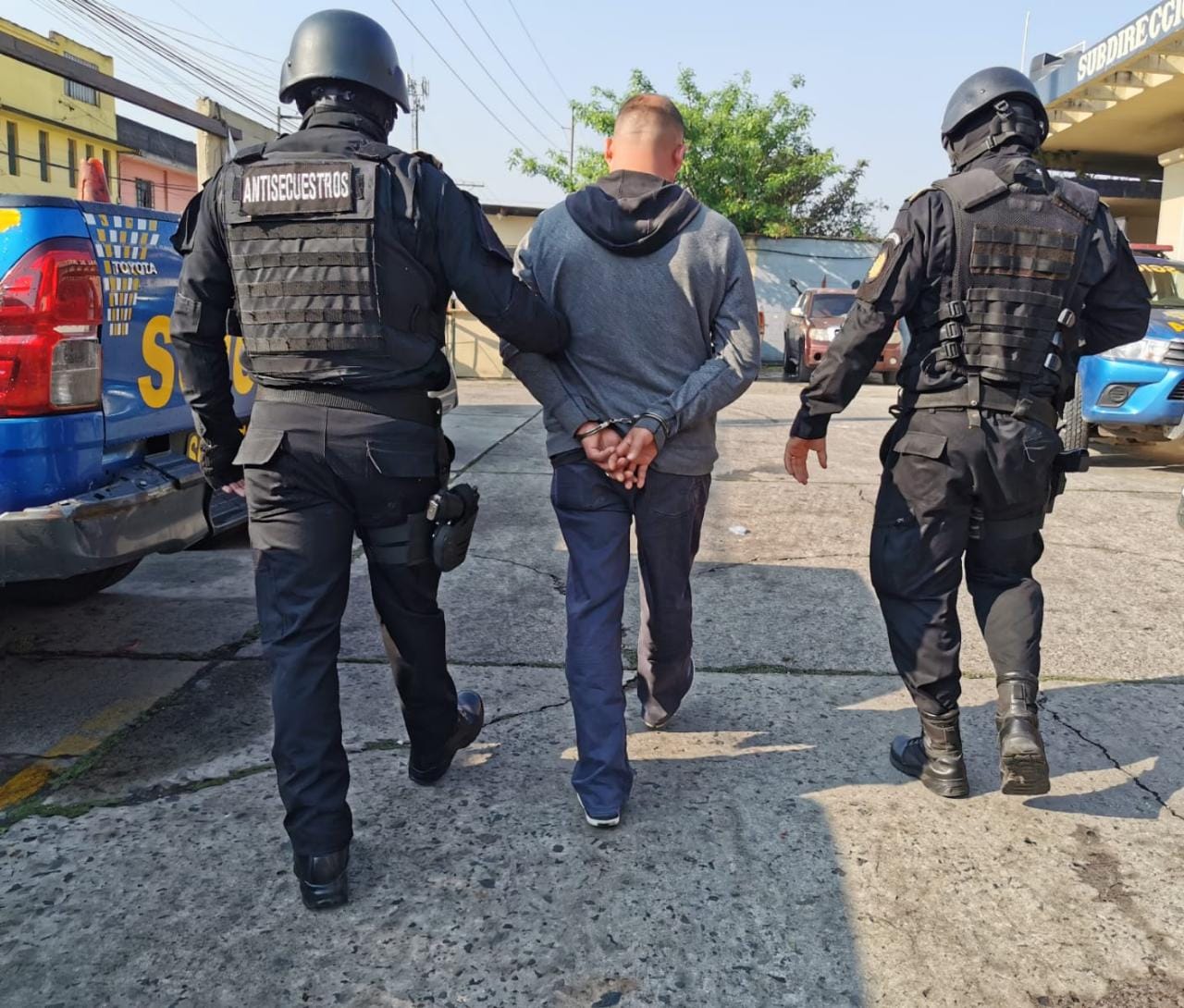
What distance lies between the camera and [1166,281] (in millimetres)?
8867

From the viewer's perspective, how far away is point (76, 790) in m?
2.75

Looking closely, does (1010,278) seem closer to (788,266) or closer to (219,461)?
(219,461)

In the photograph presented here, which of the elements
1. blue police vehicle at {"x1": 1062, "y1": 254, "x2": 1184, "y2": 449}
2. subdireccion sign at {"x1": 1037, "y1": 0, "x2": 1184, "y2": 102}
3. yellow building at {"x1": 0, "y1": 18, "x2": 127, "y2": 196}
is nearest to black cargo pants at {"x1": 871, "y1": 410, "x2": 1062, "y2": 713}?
blue police vehicle at {"x1": 1062, "y1": 254, "x2": 1184, "y2": 449}

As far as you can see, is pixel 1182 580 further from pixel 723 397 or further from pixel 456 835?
pixel 456 835

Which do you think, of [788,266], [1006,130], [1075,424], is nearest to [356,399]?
[1006,130]

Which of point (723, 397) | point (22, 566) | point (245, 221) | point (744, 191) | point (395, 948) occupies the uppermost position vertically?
point (744, 191)

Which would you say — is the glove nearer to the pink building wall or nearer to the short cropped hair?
the short cropped hair

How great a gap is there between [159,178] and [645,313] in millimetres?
37168

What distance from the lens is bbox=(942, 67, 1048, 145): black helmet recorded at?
2613mm

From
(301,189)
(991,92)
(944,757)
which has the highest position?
(991,92)

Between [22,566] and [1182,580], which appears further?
[1182,580]

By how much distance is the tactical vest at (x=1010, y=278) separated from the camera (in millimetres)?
2537

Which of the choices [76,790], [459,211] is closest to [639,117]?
[459,211]

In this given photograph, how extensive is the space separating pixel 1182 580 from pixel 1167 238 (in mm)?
13049
